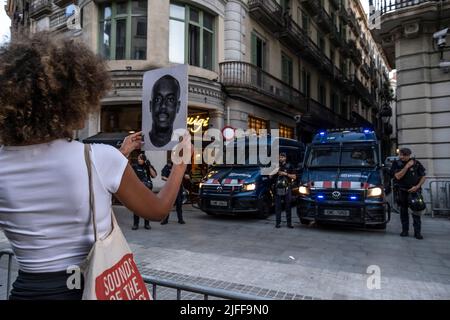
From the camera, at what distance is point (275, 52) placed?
67.6 feet

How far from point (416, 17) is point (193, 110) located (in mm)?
9459

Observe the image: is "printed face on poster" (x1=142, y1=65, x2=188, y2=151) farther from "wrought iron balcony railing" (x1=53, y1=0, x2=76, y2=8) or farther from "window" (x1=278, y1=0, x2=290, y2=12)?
"window" (x1=278, y1=0, x2=290, y2=12)

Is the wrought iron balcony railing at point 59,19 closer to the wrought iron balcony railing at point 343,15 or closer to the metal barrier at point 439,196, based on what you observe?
the metal barrier at point 439,196

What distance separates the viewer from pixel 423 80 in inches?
469

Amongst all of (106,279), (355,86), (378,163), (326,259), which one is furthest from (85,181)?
(355,86)

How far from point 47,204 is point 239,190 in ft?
30.3

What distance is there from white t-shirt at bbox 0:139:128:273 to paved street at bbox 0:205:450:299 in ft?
10.6

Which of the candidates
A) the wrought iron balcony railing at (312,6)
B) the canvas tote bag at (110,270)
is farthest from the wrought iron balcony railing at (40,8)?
the canvas tote bag at (110,270)

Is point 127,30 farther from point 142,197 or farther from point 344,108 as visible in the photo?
point 344,108

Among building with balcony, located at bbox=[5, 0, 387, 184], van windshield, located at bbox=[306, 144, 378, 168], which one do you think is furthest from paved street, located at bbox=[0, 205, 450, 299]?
building with balcony, located at bbox=[5, 0, 387, 184]

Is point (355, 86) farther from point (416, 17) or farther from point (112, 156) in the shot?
point (112, 156)

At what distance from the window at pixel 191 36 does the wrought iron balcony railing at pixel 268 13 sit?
7.91 ft

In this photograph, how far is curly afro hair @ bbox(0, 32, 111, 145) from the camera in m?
1.37

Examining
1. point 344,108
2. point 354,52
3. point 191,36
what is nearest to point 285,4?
point 191,36
